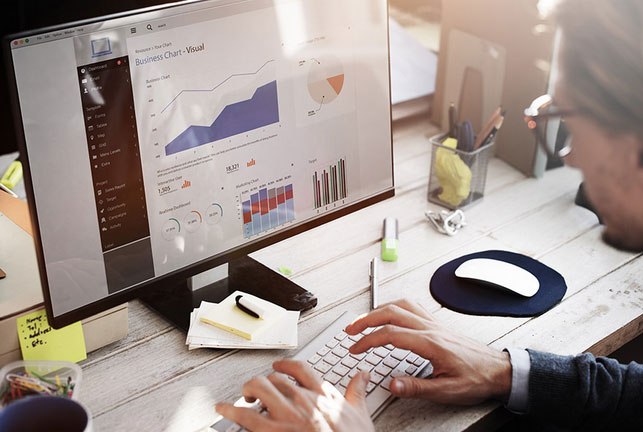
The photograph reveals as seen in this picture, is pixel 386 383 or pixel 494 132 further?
pixel 494 132

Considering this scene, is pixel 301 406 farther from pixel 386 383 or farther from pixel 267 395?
pixel 386 383

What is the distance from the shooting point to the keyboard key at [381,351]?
3.34 ft

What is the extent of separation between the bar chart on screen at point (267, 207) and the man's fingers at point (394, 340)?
25cm

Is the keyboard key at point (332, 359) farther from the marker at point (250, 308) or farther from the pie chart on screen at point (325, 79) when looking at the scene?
the pie chart on screen at point (325, 79)

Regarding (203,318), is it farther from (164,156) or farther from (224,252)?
(164,156)

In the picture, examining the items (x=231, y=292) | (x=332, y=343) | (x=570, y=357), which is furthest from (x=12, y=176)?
(x=570, y=357)

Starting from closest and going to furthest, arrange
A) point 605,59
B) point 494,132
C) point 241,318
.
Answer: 1. point 605,59
2. point 241,318
3. point 494,132

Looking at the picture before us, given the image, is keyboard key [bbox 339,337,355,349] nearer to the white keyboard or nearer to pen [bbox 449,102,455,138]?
the white keyboard

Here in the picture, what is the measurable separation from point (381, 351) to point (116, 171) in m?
0.45

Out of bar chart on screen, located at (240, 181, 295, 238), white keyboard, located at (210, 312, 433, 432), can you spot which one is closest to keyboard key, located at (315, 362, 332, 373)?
white keyboard, located at (210, 312, 433, 432)

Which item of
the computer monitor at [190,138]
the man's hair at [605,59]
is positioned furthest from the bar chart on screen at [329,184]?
the man's hair at [605,59]

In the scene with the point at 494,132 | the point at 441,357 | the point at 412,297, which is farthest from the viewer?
the point at 494,132

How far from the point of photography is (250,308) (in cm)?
108

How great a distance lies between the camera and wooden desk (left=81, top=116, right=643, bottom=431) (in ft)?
3.10
